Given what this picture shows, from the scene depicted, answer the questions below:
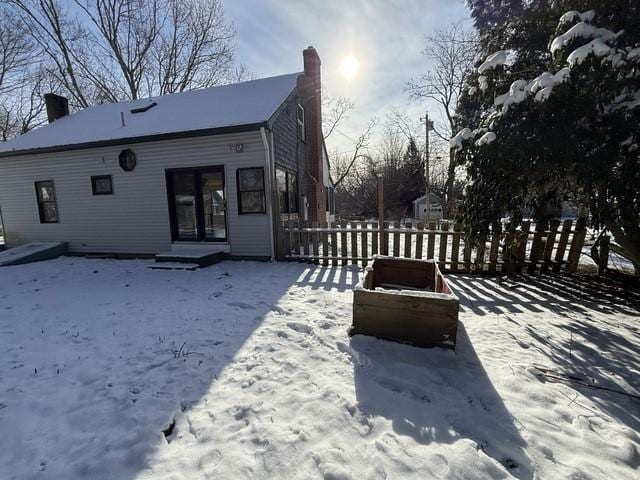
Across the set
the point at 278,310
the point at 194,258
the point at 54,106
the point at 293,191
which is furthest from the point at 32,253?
the point at 278,310

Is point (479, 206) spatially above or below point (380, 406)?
above

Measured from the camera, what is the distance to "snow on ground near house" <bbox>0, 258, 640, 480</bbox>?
175 centimetres

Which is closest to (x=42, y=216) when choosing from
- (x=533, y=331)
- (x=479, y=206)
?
(x=479, y=206)

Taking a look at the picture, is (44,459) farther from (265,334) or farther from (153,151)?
(153,151)

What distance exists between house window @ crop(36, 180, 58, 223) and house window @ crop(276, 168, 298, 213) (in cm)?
687

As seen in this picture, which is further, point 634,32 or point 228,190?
point 228,190

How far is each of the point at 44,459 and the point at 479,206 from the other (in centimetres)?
433

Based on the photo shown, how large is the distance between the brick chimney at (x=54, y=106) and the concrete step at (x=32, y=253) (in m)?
5.87

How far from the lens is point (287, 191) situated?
30.9 ft

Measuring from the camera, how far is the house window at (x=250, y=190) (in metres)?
7.51

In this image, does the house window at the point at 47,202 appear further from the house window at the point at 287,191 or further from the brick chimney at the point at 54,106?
the house window at the point at 287,191

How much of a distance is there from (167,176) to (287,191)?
3324 millimetres

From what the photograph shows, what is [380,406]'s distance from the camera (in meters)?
2.21

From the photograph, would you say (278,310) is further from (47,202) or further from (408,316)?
(47,202)
